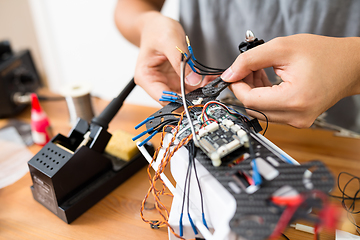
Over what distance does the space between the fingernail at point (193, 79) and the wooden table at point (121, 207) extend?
21 centimetres

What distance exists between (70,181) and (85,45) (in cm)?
130

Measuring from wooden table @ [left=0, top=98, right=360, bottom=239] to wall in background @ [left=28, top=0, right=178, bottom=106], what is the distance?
32.8 inches

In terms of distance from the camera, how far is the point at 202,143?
1.26 ft

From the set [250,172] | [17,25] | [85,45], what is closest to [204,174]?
[250,172]

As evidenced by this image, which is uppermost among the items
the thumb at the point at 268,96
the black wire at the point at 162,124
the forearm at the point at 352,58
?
the forearm at the point at 352,58

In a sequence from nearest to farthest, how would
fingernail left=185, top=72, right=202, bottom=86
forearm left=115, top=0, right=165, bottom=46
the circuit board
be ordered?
1. the circuit board
2. fingernail left=185, top=72, right=202, bottom=86
3. forearm left=115, top=0, right=165, bottom=46

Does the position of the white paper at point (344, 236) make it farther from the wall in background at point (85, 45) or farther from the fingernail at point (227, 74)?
the wall in background at point (85, 45)

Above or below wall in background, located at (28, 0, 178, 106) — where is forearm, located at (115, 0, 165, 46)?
above

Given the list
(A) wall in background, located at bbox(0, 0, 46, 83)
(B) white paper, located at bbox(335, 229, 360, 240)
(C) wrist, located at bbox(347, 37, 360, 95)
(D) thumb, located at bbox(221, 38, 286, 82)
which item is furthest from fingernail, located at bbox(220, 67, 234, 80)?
(A) wall in background, located at bbox(0, 0, 46, 83)

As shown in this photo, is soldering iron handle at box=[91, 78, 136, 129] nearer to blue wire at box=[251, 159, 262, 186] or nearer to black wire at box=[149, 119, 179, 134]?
black wire at box=[149, 119, 179, 134]

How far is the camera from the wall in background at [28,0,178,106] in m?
1.49

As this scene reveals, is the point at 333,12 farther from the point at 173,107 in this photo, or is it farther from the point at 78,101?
the point at 78,101

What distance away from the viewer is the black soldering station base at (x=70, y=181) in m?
0.52

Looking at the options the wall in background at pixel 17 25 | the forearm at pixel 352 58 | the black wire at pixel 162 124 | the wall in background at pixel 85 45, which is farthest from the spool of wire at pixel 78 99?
the wall in background at pixel 17 25
